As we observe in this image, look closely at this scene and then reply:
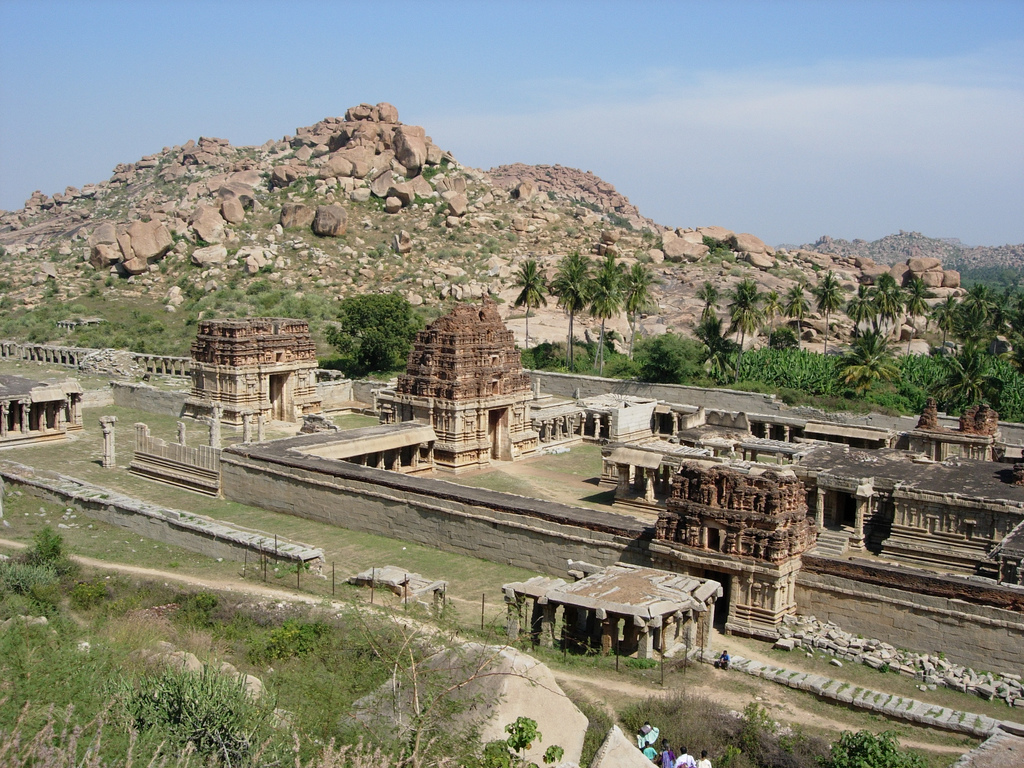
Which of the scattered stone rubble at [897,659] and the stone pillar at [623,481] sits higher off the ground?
the stone pillar at [623,481]

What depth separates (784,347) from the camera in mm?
60656

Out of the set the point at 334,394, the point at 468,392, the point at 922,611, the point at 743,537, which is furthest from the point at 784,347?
the point at 922,611

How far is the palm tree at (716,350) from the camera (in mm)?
53594

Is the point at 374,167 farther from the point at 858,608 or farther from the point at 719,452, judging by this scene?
the point at 858,608

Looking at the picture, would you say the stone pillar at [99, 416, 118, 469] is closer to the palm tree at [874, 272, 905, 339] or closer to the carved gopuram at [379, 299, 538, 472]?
the carved gopuram at [379, 299, 538, 472]

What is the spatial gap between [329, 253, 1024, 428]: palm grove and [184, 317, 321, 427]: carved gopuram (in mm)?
7495

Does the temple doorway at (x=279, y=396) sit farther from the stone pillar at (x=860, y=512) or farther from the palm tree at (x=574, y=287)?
the stone pillar at (x=860, y=512)

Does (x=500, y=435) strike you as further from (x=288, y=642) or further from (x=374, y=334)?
(x=288, y=642)

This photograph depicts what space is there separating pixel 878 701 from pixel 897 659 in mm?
2944

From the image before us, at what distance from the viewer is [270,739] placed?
12.1m

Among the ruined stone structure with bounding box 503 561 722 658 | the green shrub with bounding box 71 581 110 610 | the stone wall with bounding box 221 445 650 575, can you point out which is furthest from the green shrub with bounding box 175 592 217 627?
the stone wall with bounding box 221 445 650 575

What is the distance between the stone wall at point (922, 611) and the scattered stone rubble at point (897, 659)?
0.32 metres

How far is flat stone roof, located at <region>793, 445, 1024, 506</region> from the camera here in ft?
92.6

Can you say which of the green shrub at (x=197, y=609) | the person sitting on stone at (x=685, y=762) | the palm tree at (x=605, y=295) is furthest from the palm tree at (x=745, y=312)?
the person sitting on stone at (x=685, y=762)
